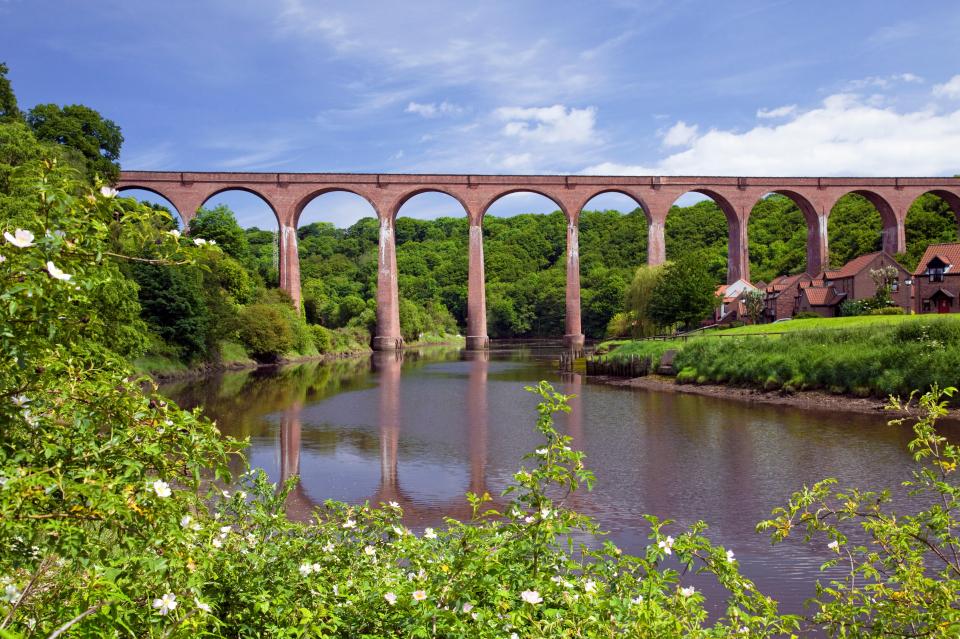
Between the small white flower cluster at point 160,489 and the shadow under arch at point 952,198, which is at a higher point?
the shadow under arch at point 952,198

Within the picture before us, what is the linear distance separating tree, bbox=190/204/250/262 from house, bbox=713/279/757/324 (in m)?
34.6

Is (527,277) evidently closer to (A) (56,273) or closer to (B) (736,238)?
(B) (736,238)

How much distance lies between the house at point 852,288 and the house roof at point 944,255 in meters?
1.01

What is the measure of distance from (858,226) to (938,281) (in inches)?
1157

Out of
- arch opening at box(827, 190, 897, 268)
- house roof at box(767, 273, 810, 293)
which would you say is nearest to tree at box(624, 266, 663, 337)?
house roof at box(767, 273, 810, 293)

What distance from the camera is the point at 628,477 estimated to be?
9820 millimetres

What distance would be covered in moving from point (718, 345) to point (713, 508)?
57.2ft

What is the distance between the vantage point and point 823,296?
39.3m

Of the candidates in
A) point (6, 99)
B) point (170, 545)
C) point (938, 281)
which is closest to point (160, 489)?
point (170, 545)

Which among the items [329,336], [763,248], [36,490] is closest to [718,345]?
[36,490]

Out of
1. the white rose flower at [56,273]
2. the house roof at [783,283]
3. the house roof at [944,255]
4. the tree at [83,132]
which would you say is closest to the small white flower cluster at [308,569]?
the white rose flower at [56,273]

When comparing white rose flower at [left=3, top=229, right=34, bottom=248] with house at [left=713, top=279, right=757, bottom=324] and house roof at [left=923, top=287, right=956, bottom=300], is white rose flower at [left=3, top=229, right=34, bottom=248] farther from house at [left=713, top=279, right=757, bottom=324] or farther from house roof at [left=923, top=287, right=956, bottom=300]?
house at [left=713, top=279, right=757, bottom=324]

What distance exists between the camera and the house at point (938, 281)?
33.7 m

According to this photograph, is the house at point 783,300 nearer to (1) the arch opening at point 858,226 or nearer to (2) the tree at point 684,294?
(2) the tree at point 684,294
